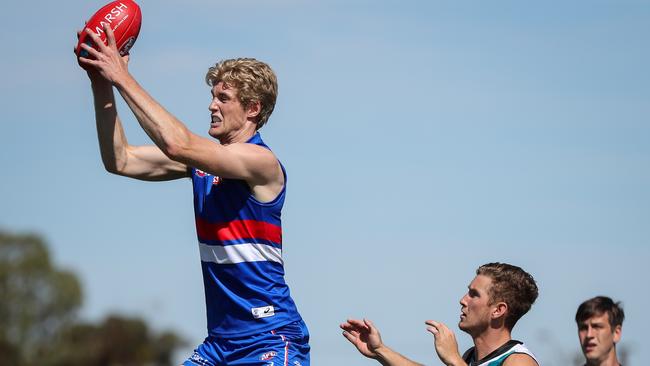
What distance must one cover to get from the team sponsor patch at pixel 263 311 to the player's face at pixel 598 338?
273 centimetres

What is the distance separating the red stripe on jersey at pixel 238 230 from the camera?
9.15 metres

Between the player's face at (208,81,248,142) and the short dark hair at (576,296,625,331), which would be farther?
the short dark hair at (576,296,625,331)

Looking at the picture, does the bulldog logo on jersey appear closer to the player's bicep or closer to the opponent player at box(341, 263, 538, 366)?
the player's bicep

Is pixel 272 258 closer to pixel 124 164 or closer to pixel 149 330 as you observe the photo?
pixel 124 164

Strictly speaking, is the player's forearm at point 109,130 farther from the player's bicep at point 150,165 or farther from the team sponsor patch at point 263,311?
the team sponsor patch at point 263,311

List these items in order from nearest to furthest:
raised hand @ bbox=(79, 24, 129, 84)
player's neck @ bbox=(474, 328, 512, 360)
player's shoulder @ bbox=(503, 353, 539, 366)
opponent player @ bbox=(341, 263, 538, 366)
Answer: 1. raised hand @ bbox=(79, 24, 129, 84)
2. player's shoulder @ bbox=(503, 353, 539, 366)
3. opponent player @ bbox=(341, 263, 538, 366)
4. player's neck @ bbox=(474, 328, 512, 360)

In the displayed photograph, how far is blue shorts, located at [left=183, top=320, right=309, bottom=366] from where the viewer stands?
29.9 ft

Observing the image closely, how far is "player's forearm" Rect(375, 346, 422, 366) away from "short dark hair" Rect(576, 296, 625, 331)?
1.44 meters

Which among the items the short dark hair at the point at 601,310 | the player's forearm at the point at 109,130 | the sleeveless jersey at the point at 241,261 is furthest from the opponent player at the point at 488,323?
the player's forearm at the point at 109,130

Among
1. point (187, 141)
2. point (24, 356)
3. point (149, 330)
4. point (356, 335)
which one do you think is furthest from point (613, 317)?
point (149, 330)

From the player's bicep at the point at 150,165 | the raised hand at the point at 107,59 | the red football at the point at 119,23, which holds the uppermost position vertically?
the red football at the point at 119,23

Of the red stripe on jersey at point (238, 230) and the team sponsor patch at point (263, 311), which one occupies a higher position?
the red stripe on jersey at point (238, 230)

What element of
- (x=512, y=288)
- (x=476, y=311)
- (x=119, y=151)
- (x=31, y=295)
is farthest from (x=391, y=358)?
(x=31, y=295)

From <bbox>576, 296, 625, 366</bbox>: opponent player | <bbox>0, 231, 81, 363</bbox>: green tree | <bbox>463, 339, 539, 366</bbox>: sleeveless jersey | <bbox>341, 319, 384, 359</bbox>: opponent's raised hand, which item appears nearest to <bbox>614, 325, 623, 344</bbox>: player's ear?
<bbox>576, 296, 625, 366</bbox>: opponent player
